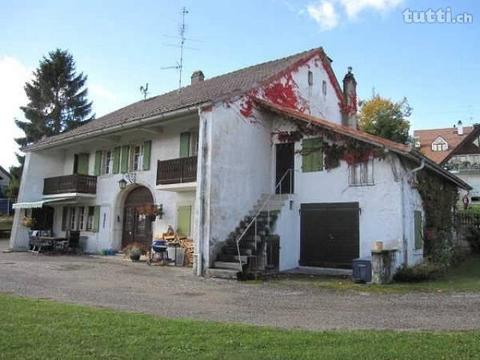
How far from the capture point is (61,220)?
985 inches

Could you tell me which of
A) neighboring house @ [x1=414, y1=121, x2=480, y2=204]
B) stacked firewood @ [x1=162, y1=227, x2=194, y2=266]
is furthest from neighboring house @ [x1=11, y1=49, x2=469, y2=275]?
neighboring house @ [x1=414, y1=121, x2=480, y2=204]

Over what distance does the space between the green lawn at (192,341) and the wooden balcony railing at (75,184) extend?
52.0ft

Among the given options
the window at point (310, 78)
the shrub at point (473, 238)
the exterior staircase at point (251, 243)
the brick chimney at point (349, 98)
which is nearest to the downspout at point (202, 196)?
the exterior staircase at point (251, 243)

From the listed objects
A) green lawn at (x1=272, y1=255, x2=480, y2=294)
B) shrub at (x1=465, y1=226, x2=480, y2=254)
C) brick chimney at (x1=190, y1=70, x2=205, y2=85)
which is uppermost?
brick chimney at (x1=190, y1=70, x2=205, y2=85)

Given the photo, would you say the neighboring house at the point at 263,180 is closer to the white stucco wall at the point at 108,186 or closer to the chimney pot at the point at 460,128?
the white stucco wall at the point at 108,186

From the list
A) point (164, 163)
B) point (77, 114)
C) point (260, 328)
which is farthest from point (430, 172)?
point (77, 114)

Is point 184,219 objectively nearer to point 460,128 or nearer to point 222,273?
point 222,273

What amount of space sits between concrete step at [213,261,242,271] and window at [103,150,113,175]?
10279 mm

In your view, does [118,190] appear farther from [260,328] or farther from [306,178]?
[260,328]

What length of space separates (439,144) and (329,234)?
3873 centimetres

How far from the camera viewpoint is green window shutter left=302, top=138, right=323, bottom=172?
16.3 m

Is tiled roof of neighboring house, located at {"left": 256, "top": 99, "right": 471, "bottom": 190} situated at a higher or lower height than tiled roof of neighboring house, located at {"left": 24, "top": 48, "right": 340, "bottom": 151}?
lower

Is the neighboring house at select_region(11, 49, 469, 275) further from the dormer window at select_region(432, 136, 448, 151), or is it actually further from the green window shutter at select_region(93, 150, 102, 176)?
the dormer window at select_region(432, 136, 448, 151)

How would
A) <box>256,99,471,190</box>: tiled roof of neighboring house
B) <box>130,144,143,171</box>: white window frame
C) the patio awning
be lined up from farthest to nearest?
the patio awning
<box>130,144,143,171</box>: white window frame
<box>256,99,471,190</box>: tiled roof of neighboring house
